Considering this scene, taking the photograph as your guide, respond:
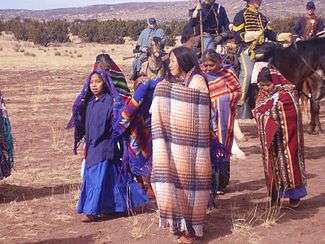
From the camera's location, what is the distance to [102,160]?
21.2 ft

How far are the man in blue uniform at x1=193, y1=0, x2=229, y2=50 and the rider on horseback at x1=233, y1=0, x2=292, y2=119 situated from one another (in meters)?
0.52

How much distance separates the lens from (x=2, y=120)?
7246 millimetres

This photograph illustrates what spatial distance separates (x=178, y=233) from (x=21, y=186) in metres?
3.15

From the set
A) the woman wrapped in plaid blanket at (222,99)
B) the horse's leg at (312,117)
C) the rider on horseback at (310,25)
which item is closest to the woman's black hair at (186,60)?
the woman wrapped in plaid blanket at (222,99)

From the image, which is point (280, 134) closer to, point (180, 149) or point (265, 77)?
point (265, 77)

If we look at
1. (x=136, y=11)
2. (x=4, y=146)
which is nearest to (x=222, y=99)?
(x=4, y=146)

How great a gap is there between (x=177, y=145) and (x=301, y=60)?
589cm

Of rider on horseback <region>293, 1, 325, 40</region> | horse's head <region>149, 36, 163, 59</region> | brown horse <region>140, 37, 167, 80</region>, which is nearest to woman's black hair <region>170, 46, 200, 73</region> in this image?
brown horse <region>140, 37, 167, 80</region>

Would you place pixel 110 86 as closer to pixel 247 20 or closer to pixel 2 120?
pixel 2 120

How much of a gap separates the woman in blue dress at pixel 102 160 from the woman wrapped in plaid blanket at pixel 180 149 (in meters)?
0.97

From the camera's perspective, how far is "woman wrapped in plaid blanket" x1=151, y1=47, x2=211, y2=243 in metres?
5.47

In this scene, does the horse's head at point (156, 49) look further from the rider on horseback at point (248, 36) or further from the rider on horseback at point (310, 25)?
the rider on horseback at point (310, 25)

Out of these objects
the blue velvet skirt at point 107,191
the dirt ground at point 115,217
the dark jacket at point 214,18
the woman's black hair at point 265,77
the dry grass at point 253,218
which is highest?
the dark jacket at point 214,18

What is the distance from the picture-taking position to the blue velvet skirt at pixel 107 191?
254 inches
